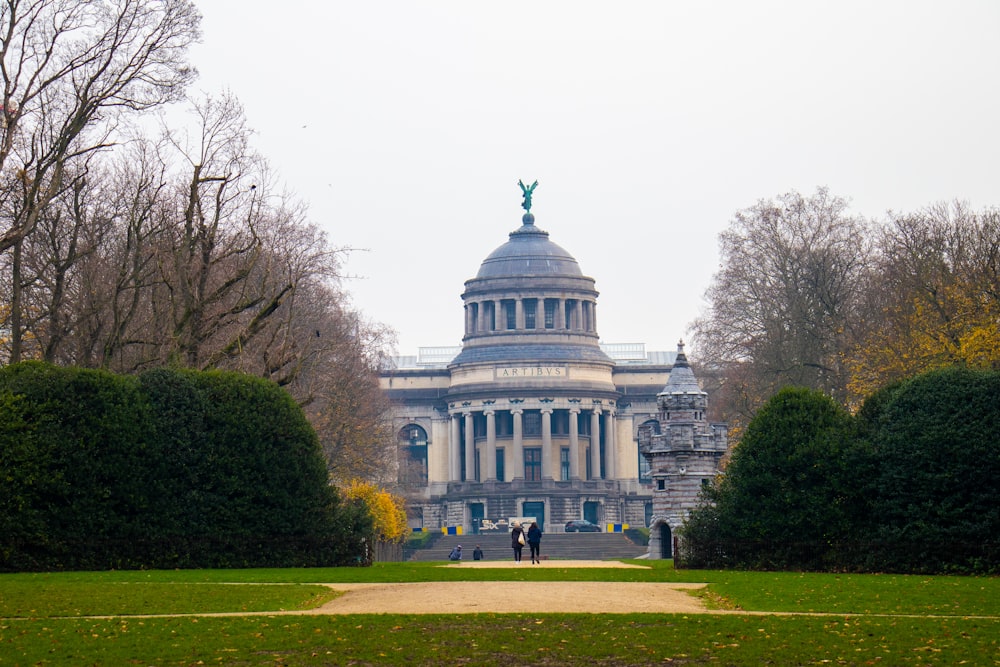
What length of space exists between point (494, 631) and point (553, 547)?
7389cm

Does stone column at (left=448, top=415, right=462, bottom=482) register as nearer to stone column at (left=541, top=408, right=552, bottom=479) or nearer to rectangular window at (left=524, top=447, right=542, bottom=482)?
rectangular window at (left=524, top=447, right=542, bottom=482)

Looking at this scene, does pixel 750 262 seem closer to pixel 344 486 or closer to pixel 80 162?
pixel 344 486

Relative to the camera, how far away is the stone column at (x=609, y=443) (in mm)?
134125

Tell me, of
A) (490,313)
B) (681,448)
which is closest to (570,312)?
(490,313)

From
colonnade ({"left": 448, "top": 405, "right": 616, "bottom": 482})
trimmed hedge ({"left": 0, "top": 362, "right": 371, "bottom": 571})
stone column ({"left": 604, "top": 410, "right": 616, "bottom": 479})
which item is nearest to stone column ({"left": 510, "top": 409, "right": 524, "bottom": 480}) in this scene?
colonnade ({"left": 448, "top": 405, "right": 616, "bottom": 482})

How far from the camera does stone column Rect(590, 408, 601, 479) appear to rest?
131125mm

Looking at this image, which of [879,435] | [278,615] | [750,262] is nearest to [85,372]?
[278,615]

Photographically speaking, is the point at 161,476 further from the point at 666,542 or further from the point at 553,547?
the point at 553,547

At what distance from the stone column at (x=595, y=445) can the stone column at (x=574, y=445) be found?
121 centimetres

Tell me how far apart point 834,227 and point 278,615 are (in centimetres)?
5054

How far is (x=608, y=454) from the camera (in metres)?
134

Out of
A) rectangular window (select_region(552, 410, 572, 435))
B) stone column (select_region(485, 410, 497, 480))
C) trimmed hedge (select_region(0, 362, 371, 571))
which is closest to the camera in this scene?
trimmed hedge (select_region(0, 362, 371, 571))

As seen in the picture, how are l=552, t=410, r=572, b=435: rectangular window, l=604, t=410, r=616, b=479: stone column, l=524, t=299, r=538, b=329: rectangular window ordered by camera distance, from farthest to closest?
l=524, t=299, r=538, b=329: rectangular window → l=552, t=410, r=572, b=435: rectangular window → l=604, t=410, r=616, b=479: stone column

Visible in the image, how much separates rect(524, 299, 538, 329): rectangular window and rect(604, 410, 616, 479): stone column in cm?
1010
